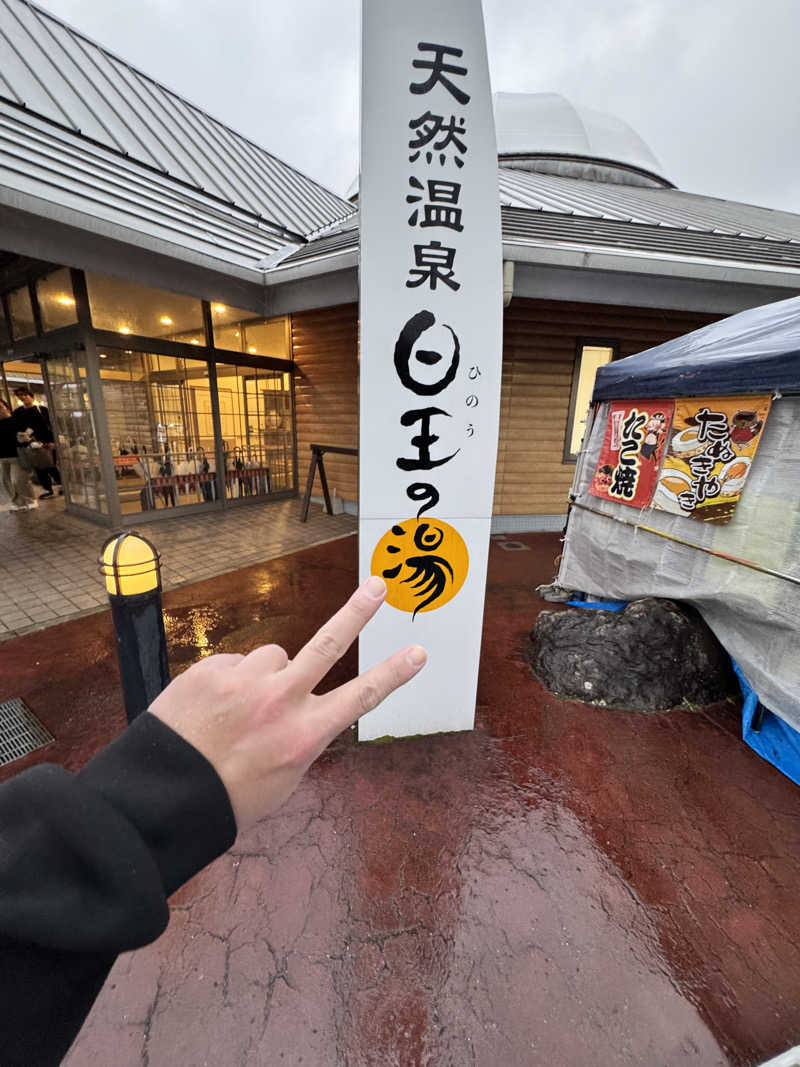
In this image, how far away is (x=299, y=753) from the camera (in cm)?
73

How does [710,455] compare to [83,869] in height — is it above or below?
above

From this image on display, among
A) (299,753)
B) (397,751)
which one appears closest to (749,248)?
(397,751)

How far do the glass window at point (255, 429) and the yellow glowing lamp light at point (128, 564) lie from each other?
6.50 m

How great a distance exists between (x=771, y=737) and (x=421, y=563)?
8.47 ft

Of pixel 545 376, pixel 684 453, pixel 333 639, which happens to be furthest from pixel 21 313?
pixel 684 453

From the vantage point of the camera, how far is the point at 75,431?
7.05 metres

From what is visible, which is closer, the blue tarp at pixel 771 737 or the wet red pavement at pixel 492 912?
the wet red pavement at pixel 492 912

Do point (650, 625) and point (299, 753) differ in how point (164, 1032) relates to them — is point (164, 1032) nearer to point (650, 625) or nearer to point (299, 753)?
point (299, 753)

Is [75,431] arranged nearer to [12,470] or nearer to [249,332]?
[12,470]

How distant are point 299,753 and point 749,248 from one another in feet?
28.7

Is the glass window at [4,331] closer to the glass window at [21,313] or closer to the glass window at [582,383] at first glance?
the glass window at [21,313]

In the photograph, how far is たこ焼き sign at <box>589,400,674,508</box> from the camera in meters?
3.65

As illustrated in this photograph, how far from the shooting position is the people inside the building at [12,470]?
7570 mm

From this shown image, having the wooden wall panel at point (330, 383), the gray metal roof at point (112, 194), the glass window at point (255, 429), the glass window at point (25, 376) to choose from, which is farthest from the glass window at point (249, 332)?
the glass window at point (25, 376)
